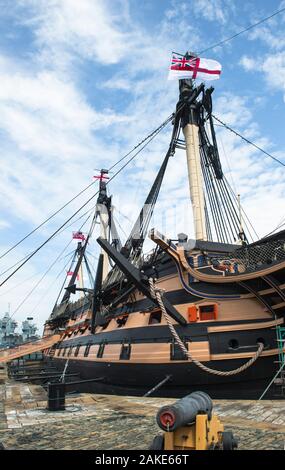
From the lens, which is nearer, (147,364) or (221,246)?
(147,364)

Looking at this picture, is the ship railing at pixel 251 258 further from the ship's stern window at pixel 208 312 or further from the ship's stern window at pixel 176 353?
the ship's stern window at pixel 176 353

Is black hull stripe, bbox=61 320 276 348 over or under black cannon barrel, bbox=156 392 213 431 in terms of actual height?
over

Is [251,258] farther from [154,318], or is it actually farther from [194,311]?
[154,318]

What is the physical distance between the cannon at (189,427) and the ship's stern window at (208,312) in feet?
30.1

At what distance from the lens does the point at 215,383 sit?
13172 mm

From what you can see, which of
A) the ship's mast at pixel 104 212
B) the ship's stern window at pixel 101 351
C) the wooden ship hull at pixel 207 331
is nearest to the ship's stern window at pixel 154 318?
the wooden ship hull at pixel 207 331

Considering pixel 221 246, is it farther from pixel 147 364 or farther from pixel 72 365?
pixel 72 365

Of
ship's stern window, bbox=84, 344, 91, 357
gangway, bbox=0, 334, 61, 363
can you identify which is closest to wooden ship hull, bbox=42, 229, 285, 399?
ship's stern window, bbox=84, 344, 91, 357

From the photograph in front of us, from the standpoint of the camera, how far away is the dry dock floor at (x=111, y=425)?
6758 millimetres

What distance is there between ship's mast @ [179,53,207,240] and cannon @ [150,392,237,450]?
1319 centimetres

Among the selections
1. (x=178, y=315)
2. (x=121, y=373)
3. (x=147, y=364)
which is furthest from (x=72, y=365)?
(x=178, y=315)

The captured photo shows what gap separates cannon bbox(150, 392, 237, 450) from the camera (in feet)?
13.9

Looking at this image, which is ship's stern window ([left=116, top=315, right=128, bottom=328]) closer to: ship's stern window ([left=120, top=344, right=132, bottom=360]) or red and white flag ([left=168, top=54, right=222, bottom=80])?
ship's stern window ([left=120, top=344, right=132, bottom=360])
